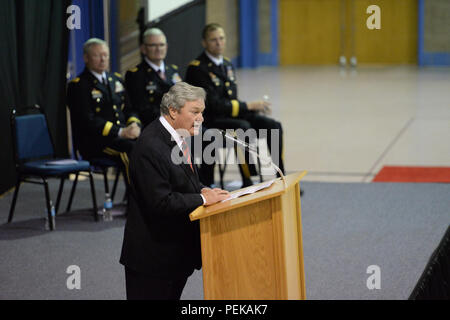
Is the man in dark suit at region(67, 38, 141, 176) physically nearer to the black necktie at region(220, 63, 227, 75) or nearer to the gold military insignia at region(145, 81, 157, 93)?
the gold military insignia at region(145, 81, 157, 93)

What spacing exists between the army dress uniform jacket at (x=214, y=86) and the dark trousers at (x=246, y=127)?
0.06m

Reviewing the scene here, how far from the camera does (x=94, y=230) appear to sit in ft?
18.6

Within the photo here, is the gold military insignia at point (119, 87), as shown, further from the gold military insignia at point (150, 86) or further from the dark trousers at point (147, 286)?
the dark trousers at point (147, 286)

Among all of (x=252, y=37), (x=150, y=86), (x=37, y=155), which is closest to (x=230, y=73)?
(x=150, y=86)

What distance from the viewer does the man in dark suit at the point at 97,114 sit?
19.4ft

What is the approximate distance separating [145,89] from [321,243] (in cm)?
201

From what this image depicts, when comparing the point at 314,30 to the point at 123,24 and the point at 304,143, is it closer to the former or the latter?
the point at 304,143

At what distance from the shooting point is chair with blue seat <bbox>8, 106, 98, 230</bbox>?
567 centimetres

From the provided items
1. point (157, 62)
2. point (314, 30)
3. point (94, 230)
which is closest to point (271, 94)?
point (314, 30)

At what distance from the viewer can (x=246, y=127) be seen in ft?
21.3

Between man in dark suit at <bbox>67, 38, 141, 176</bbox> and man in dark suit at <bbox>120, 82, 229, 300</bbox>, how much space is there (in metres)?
2.83
